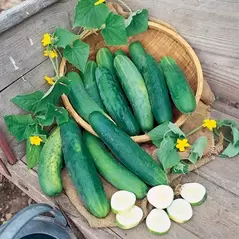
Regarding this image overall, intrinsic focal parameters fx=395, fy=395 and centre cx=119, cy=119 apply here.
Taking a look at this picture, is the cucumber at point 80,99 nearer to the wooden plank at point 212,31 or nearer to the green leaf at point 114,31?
the green leaf at point 114,31

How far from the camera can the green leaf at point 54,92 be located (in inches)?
57.9

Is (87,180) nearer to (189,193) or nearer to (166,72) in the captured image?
(189,193)

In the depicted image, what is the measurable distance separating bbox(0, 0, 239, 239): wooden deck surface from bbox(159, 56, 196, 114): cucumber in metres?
0.16

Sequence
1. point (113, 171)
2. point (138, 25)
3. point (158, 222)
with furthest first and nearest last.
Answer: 1. point (138, 25)
2. point (113, 171)
3. point (158, 222)

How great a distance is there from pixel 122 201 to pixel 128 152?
0.17m

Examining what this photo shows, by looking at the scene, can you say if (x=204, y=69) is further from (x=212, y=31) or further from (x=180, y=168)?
(x=180, y=168)

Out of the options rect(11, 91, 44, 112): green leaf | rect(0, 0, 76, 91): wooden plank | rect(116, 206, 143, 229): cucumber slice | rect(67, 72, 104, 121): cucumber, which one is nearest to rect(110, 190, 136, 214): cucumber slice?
rect(116, 206, 143, 229): cucumber slice

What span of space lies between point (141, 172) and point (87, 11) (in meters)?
0.67

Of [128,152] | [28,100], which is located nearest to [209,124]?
[128,152]

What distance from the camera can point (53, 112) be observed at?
150cm

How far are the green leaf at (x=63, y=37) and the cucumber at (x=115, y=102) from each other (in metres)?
0.16

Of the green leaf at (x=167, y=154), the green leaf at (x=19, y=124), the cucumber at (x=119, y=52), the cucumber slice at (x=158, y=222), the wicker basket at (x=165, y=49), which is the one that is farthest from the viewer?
the cucumber at (x=119, y=52)

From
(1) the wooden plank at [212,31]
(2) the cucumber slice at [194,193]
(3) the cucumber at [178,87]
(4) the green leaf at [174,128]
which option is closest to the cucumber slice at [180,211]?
(2) the cucumber slice at [194,193]

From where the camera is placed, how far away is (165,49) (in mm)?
1746
